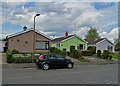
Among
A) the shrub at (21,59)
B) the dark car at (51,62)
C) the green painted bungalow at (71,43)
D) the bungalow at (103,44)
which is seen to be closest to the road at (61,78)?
the dark car at (51,62)

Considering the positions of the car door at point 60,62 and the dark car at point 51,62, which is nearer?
the dark car at point 51,62

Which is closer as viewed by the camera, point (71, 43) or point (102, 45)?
point (71, 43)

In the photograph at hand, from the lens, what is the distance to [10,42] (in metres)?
37.7

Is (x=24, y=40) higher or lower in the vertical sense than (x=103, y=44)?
higher

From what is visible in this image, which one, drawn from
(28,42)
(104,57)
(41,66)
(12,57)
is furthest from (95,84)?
(28,42)

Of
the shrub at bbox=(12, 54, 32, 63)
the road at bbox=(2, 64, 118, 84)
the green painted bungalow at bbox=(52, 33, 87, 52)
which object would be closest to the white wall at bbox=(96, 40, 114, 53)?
the green painted bungalow at bbox=(52, 33, 87, 52)

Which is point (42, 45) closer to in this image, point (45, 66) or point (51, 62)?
point (51, 62)

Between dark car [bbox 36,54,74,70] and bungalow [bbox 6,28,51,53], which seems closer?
dark car [bbox 36,54,74,70]

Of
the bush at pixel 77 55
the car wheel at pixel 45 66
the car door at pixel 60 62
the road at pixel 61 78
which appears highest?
the bush at pixel 77 55

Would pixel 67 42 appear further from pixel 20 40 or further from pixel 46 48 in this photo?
pixel 20 40

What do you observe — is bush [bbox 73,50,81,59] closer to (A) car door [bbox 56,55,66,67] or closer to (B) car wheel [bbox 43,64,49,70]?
(A) car door [bbox 56,55,66,67]

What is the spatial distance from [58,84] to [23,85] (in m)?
1.72

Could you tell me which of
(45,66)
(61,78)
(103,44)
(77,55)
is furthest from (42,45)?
(61,78)

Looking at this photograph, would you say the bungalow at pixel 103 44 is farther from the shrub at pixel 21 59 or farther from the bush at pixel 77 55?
the shrub at pixel 21 59
